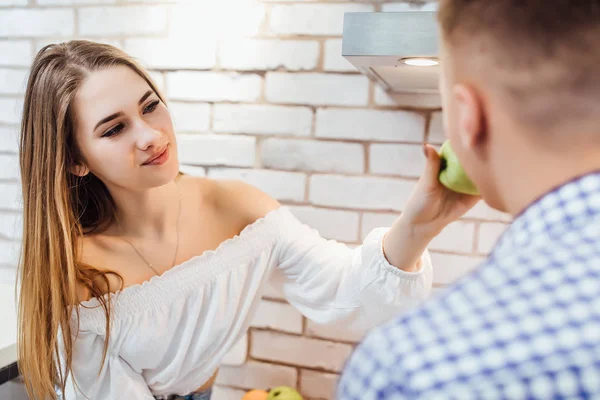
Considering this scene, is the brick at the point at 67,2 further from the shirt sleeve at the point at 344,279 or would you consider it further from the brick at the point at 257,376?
the brick at the point at 257,376

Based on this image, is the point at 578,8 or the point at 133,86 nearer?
the point at 578,8

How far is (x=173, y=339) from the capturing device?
3.60 ft

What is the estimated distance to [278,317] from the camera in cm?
137

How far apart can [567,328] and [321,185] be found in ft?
3.20

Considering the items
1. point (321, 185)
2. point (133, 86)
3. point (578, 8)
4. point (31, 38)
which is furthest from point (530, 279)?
point (31, 38)

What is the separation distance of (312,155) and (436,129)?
30 centimetres

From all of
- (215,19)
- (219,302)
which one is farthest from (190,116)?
(219,302)

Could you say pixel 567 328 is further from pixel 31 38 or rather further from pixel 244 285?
pixel 31 38

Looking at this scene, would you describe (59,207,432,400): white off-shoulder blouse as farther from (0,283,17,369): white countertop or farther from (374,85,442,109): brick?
(374,85,442,109): brick

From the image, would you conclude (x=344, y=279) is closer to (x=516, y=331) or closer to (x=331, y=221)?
(x=331, y=221)

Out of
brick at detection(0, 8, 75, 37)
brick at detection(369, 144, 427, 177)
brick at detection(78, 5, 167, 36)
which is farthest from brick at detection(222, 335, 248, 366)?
brick at detection(0, 8, 75, 37)

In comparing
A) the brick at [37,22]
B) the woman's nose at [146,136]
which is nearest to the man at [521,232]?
the woman's nose at [146,136]

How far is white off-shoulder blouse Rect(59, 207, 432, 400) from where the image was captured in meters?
1.02

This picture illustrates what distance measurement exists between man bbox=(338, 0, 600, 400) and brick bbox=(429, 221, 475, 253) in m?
0.77
